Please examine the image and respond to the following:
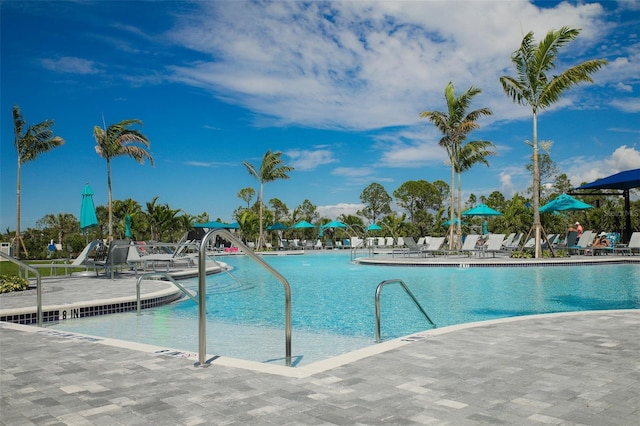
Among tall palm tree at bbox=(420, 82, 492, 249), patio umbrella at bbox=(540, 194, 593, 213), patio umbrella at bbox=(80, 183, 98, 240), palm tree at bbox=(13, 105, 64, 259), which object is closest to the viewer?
patio umbrella at bbox=(80, 183, 98, 240)

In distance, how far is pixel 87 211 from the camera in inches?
752

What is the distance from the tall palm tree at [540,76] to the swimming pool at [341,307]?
6.90 metres

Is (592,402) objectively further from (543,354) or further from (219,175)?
(219,175)

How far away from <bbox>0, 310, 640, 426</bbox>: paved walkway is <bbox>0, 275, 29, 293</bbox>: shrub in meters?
5.37

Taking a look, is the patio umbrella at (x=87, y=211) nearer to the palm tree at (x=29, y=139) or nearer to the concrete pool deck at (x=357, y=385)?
the palm tree at (x=29, y=139)

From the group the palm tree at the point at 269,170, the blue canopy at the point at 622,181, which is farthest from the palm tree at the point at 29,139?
the blue canopy at the point at 622,181

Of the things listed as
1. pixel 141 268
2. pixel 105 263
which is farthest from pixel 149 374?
pixel 141 268

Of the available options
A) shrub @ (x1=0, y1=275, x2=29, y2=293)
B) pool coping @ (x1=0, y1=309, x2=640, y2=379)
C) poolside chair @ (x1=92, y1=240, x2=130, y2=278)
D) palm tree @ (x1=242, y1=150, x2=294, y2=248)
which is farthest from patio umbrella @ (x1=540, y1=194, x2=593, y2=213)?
shrub @ (x1=0, y1=275, x2=29, y2=293)

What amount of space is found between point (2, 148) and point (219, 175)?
25.5 m

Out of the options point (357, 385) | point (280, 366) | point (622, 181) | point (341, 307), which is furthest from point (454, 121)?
point (357, 385)

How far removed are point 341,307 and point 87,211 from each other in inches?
560

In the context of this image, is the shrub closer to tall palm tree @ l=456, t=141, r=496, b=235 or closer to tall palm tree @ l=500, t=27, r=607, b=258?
tall palm tree @ l=500, t=27, r=607, b=258

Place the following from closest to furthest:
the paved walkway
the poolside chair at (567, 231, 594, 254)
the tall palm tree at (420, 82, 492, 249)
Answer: the paved walkway → the poolside chair at (567, 231, 594, 254) → the tall palm tree at (420, 82, 492, 249)

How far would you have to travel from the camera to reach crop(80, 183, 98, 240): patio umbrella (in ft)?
61.6
